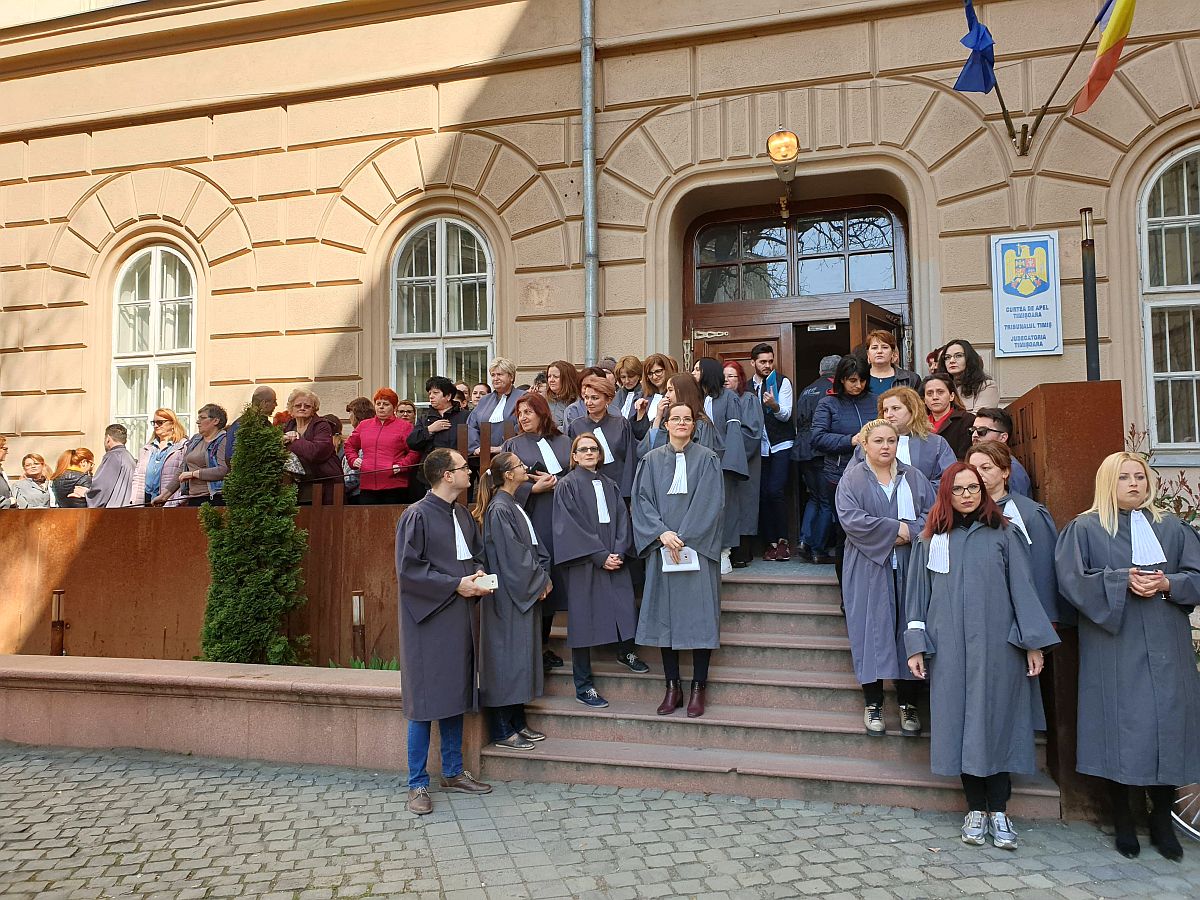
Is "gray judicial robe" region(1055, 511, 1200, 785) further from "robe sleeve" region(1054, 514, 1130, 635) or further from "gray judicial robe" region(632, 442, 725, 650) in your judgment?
"gray judicial robe" region(632, 442, 725, 650)

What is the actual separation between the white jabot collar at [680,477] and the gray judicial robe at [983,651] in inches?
71.0

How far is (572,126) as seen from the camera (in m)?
10.4

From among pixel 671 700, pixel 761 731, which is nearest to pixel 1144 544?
pixel 761 731

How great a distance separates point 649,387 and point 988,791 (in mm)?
4058

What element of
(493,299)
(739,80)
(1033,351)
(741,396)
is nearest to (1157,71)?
(1033,351)

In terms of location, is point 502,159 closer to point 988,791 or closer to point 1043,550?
point 1043,550

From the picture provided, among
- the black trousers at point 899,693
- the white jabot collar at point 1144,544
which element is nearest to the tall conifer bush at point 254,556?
the black trousers at point 899,693

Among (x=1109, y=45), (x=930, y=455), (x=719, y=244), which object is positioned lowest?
(x=930, y=455)

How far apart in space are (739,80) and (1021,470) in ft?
20.5

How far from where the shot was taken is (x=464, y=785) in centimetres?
539

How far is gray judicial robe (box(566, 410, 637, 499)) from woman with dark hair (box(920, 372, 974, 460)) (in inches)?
87.1

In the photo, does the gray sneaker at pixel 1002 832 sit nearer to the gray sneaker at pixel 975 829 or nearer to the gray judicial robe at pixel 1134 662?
the gray sneaker at pixel 975 829

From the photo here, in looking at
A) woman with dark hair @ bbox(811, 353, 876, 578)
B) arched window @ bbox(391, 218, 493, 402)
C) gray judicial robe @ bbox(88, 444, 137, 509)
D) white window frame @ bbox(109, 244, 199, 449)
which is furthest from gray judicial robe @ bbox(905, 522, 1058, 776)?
white window frame @ bbox(109, 244, 199, 449)

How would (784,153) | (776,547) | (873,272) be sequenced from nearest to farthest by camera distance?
(776,547)
(784,153)
(873,272)
